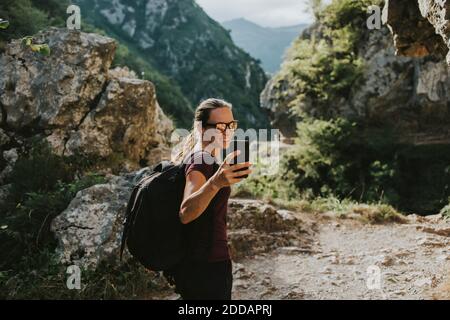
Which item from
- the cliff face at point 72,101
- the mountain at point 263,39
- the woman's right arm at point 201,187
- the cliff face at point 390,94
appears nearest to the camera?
the woman's right arm at point 201,187

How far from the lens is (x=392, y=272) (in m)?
5.82

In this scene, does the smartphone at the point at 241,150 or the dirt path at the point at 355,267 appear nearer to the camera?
the smartphone at the point at 241,150

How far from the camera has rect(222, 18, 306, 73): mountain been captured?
158088 mm

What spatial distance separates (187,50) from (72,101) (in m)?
58.8

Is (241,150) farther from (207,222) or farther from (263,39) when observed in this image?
(263,39)

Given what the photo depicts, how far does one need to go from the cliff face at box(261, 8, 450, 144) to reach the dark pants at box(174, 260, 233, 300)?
1375 centimetres

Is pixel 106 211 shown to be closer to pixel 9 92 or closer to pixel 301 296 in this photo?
pixel 301 296

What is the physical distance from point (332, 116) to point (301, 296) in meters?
12.1

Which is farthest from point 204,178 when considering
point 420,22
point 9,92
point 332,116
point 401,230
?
point 332,116

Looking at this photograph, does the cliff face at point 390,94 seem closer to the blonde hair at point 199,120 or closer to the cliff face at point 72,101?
the cliff face at point 72,101

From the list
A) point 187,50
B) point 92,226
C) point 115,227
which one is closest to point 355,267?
point 115,227

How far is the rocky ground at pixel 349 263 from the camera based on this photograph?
537 centimetres
